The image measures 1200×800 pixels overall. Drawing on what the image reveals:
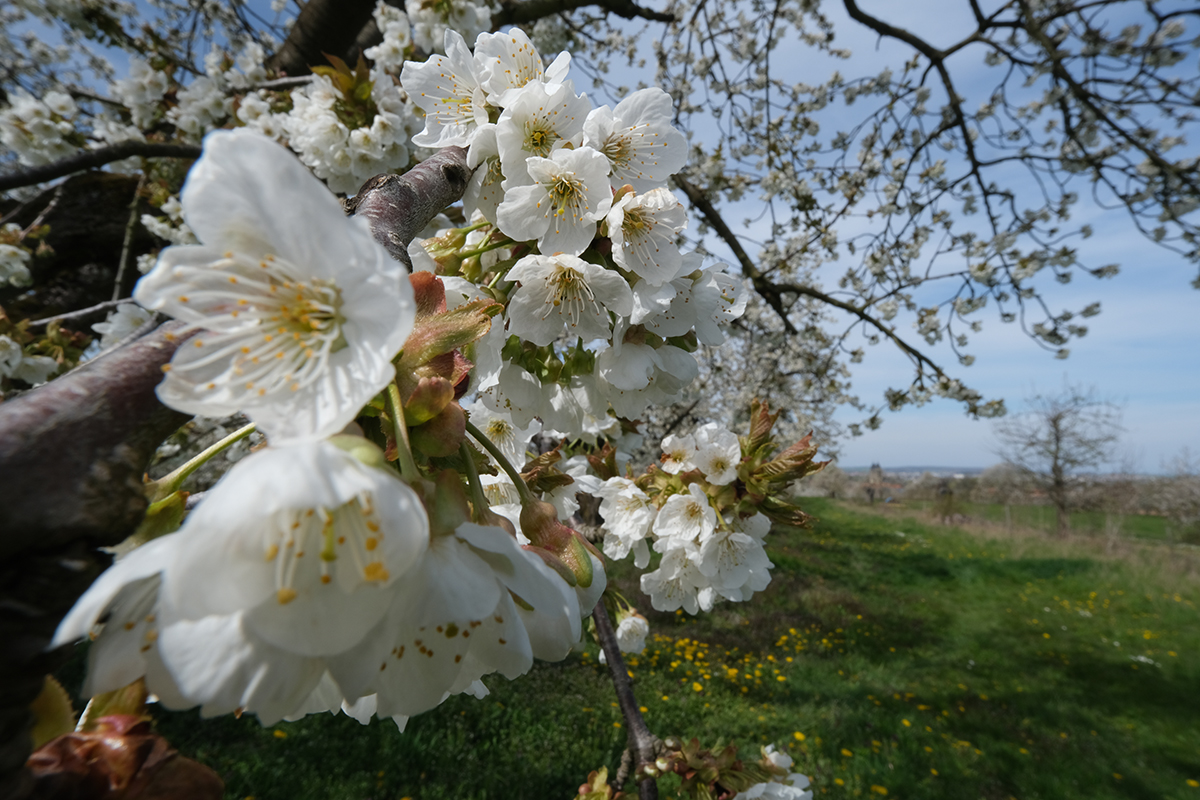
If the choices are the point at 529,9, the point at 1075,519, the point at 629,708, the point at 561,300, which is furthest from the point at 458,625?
the point at 1075,519

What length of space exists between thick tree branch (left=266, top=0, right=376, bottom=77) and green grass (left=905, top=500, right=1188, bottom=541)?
21.3 meters

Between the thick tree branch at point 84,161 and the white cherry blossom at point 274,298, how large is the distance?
2184mm

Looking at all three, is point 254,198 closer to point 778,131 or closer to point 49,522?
point 49,522

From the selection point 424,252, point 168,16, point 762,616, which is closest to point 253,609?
point 424,252

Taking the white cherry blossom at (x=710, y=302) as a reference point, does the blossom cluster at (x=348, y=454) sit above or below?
below

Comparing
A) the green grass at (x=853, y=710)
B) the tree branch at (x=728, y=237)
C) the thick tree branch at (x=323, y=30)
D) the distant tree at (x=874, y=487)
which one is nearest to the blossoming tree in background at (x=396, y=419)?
the thick tree branch at (x=323, y=30)

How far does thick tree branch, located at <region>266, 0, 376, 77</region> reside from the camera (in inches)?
118

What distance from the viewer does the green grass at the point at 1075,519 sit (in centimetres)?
1829

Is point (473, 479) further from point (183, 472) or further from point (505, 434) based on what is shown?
point (505, 434)

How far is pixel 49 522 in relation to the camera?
13.4 inches

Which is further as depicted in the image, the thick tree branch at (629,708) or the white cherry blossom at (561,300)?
the thick tree branch at (629,708)

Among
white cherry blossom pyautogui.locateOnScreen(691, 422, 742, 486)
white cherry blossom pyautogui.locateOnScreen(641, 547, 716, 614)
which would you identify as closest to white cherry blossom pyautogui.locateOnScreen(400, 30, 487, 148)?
white cherry blossom pyautogui.locateOnScreen(691, 422, 742, 486)

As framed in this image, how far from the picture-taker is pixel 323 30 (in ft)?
10.2

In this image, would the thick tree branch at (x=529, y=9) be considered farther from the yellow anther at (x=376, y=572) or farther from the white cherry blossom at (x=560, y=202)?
the yellow anther at (x=376, y=572)
